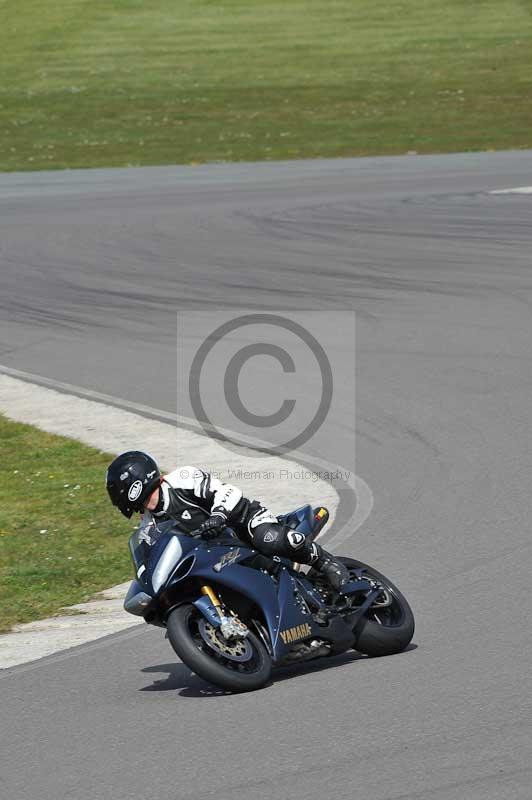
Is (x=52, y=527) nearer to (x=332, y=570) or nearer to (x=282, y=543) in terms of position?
(x=332, y=570)

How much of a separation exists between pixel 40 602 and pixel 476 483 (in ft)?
12.1

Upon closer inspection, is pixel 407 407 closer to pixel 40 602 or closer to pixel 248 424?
pixel 248 424

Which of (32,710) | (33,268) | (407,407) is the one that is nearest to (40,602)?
(32,710)

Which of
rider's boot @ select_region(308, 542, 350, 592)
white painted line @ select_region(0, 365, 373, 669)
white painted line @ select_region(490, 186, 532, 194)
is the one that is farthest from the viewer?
white painted line @ select_region(490, 186, 532, 194)

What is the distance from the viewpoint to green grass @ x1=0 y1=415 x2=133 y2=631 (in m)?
10.0

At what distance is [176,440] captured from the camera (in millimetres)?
13023

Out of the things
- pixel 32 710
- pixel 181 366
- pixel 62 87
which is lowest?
pixel 62 87

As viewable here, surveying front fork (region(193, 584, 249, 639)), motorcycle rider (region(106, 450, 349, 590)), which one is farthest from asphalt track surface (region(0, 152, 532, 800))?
motorcycle rider (region(106, 450, 349, 590))

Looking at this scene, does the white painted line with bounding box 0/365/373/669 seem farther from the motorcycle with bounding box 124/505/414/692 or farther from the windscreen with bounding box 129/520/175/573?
the motorcycle with bounding box 124/505/414/692

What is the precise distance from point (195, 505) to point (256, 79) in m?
43.1

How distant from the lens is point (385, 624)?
26.8 feet

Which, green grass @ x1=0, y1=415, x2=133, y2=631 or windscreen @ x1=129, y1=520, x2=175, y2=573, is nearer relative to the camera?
windscreen @ x1=129, y1=520, x2=175, y2=573

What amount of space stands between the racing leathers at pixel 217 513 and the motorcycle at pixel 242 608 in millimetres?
85

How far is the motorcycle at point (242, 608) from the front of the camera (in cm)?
739
